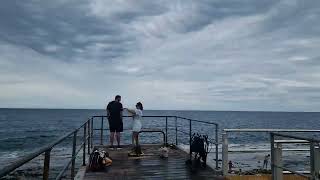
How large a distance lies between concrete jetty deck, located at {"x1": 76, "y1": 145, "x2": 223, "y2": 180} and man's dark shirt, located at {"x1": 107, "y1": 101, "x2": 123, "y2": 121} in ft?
4.96

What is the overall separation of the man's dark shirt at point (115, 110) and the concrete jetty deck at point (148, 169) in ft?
4.96

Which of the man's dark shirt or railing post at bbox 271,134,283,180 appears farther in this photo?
the man's dark shirt

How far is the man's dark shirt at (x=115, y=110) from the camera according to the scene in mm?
13453

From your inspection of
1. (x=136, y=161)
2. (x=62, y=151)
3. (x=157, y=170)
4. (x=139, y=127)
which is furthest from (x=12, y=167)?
(x=62, y=151)

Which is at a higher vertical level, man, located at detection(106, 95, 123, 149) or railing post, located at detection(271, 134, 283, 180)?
man, located at detection(106, 95, 123, 149)

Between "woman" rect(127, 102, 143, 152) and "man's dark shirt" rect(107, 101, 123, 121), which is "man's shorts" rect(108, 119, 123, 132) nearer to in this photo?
"man's dark shirt" rect(107, 101, 123, 121)

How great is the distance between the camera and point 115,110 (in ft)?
44.2

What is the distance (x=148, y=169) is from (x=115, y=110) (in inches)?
167

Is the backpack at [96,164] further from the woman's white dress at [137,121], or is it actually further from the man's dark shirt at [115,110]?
the man's dark shirt at [115,110]

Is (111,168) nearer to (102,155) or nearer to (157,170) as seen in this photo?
(102,155)

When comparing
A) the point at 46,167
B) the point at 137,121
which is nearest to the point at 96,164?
the point at 137,121

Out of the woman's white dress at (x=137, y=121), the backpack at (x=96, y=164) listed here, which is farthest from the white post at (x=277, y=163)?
the woman's white dress at (x=137, y=121)

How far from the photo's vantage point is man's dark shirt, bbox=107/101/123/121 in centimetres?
1345

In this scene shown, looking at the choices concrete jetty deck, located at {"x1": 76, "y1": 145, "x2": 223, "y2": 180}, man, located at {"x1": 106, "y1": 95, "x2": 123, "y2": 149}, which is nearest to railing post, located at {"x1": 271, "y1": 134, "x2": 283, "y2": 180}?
concrete jetty deck, located at {"x1": 76, "y1": 145, "x2": 223, "y2": 180}
